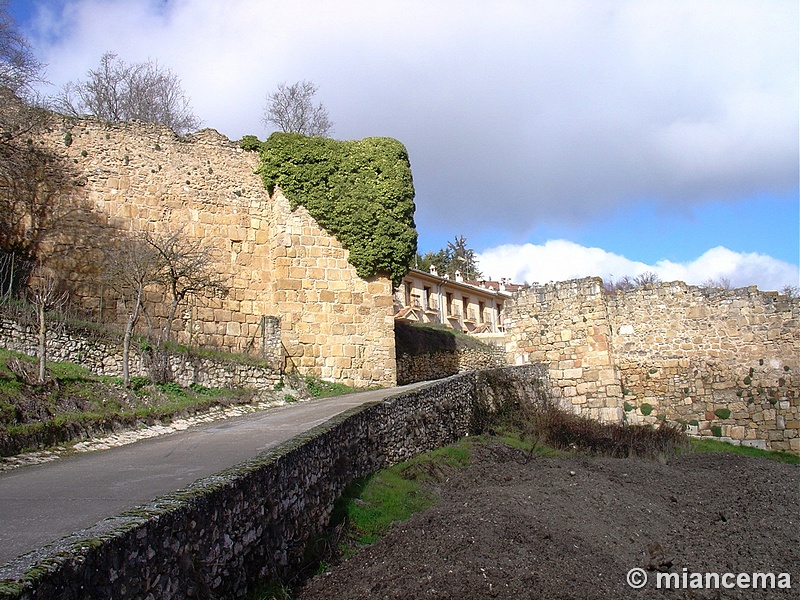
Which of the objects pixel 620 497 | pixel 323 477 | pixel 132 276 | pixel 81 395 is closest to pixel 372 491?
pixel 323 477

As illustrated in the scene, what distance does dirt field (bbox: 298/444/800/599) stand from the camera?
677 centimetres

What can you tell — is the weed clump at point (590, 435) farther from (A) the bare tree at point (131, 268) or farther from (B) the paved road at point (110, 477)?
(A) the bare tree at point (131, 268)

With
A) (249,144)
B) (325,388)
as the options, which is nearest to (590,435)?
(325,388)

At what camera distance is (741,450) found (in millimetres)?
17766

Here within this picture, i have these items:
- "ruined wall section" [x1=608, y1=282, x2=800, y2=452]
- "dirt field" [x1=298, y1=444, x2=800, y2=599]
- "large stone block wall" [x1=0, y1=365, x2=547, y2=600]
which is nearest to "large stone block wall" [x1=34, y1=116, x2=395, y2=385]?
"dirt field" [x1=298, y1=444, x2=800, y2=599]

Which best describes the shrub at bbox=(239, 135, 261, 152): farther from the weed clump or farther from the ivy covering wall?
the weed clump

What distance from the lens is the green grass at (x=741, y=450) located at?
17.1m

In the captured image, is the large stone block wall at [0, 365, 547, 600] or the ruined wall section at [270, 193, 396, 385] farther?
A: the ruined wall section at [270, 193, 396, 385]

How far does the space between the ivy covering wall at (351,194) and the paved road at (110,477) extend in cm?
877

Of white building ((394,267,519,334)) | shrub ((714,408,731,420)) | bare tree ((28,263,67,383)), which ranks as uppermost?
white building ((394,267,519,334))

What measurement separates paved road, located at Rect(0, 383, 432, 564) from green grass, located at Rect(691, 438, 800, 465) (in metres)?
11.3

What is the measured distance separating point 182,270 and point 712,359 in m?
15.0

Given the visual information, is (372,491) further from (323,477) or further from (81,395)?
(81,395)

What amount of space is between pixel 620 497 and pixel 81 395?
919 cm
